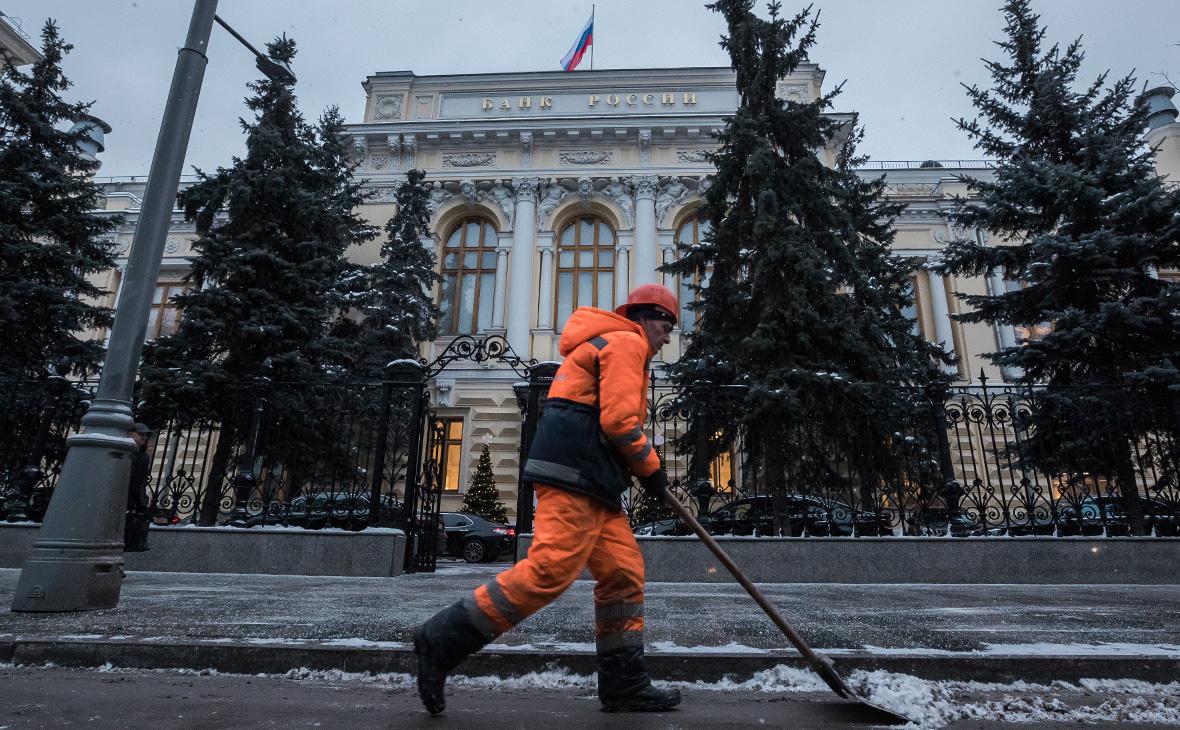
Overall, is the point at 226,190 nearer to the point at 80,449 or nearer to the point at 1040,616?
the point at 80,449

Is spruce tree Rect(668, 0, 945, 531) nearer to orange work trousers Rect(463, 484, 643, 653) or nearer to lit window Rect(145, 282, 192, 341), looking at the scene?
orange work trousers Rect(463, 484, 643, 653)

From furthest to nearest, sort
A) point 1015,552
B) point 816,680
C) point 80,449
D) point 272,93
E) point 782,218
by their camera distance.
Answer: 1. point 272,93
2. point 782,218
3. point 1015,552
4. point 80,449
5. point 816,680

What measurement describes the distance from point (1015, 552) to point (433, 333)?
1795cm

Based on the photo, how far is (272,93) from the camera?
18.8 meters

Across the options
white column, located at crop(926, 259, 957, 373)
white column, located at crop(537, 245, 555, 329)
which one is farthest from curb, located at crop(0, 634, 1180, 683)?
white column, located at crop(926, 259, 957, 373)

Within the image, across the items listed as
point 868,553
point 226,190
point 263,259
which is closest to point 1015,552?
point 868,553

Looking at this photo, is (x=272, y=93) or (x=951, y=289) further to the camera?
(x=951, y=289)

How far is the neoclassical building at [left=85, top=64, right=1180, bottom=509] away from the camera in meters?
24.6

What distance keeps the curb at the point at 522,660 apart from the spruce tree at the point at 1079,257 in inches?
273

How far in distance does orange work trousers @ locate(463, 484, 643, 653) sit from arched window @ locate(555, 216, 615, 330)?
843 inches

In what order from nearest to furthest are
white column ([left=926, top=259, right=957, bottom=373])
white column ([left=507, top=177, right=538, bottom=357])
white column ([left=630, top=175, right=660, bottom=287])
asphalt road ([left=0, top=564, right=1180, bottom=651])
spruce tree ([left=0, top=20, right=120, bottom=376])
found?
asphalt road ([left=0, top=564, right=1180, bottom=651])
spruce tree ([left=0, top=20, right=120, bottom=376])
white column ([left=507, top=177, right=538, bottom=357])
white column ([left=630, top=175, right=660, bottom=287])
white column ([left=926, top=259, right=957, bottom=373])

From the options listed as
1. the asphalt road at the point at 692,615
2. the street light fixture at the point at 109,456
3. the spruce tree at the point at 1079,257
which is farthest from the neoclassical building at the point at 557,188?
the street light fixture at the point at 109,456

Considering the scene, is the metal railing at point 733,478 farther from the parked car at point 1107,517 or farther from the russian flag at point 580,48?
the russian flag at point 580,48

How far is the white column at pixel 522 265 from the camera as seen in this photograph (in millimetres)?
23688
